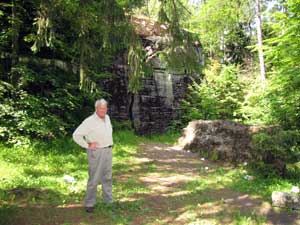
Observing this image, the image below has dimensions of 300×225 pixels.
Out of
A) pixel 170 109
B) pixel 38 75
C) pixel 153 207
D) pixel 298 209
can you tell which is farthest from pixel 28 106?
pixel 170 109

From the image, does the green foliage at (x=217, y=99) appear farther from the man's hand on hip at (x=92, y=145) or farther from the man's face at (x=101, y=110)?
the man's hand on hip at (x=92, y=145)

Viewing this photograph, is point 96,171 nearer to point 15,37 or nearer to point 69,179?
point 69,179

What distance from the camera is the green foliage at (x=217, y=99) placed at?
693 inches

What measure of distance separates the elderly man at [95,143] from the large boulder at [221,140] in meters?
5.31

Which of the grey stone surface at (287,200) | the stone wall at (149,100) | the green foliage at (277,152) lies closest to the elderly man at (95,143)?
the grey stone surface at (287,200)

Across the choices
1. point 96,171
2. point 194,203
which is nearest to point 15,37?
point 96,171

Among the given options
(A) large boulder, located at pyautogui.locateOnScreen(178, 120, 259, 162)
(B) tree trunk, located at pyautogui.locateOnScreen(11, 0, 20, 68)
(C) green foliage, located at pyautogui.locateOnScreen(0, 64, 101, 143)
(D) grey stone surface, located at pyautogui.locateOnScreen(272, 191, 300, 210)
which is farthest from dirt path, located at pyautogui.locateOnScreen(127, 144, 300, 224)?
(B) tree trunk, located at pyautogui.locateOnScreen(11, 0, 20, 68)

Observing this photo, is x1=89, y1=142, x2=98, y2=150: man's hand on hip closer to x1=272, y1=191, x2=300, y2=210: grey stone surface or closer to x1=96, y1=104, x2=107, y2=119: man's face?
x1=96, y1=104, x2=107, y2=119: man's face

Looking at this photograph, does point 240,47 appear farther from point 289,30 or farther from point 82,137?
point 82,137

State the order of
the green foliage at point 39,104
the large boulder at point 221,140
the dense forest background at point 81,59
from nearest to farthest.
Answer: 1. the dense forest background at point 81,59
2. the green foliage at point 39,104
3. the large boulder at point 221,140

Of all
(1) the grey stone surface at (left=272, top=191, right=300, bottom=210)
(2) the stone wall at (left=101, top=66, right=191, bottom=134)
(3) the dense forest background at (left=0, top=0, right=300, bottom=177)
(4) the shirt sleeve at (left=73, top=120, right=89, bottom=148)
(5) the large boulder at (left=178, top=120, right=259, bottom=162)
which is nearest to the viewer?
(4) the shirt sleeve at (left=73, top=120, right=89, bottom=148)

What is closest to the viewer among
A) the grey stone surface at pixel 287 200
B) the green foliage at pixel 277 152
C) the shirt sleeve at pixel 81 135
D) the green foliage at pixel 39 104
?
the shirt sleeve at pixel 81 135

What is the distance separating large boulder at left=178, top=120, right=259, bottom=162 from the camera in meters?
9.53

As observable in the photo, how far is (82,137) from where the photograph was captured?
518 cm
